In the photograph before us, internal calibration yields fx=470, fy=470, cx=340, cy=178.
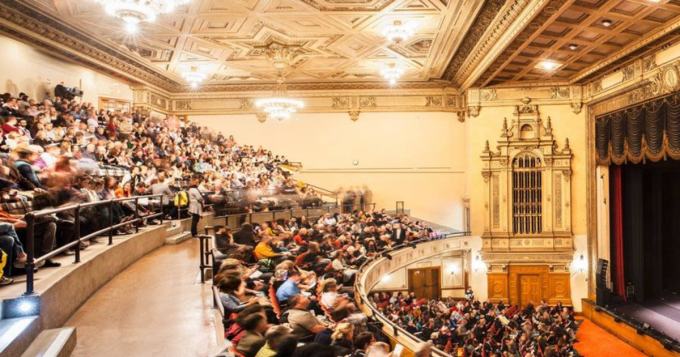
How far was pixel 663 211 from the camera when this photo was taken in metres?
16.0

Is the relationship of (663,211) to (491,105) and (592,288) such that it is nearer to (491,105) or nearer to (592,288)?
(592,288)

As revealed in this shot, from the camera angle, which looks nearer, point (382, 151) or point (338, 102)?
point (338, 102)

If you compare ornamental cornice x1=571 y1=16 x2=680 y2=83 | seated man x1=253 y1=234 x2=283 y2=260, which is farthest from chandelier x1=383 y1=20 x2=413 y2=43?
seated man x1=253 y1=234 x2=283 y2=260

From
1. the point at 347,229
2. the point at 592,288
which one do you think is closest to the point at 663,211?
the point at 592,288

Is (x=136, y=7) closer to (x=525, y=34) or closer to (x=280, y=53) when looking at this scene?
(x=280, y=53)

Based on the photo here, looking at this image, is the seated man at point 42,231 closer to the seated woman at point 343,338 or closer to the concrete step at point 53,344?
the concrete step at point 53,344

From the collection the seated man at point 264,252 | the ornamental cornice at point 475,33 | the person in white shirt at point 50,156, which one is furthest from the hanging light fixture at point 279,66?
the person in white shirt at point 50,156

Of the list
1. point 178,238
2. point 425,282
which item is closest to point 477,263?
point 425,282

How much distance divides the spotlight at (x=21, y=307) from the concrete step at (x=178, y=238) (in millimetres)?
5483

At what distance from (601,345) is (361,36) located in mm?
11210

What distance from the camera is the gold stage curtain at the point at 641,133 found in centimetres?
1162

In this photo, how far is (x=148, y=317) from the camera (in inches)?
189

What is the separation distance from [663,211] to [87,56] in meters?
19.2

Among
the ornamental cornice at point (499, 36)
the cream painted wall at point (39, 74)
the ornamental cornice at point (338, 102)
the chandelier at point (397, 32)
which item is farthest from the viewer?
the ornamental cornice at point (338, 102)
